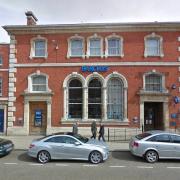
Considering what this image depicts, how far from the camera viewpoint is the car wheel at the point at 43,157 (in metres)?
12.7

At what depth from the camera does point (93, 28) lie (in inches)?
878

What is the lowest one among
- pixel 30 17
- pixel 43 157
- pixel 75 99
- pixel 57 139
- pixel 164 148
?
pixel 43 157

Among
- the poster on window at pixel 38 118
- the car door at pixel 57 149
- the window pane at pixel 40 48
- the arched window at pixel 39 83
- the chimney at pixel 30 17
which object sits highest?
the chimney at pixel 30 17

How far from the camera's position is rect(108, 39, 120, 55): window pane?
73.7 feet

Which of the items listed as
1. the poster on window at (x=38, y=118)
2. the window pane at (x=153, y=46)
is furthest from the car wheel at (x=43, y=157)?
the window pane at (x=153, y=46)

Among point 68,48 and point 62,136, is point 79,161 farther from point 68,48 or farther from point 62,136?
point 68,48

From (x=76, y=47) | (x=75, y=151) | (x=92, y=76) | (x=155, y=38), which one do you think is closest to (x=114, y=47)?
(x=92, y=76)

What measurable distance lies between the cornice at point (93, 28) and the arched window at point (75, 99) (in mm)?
4323

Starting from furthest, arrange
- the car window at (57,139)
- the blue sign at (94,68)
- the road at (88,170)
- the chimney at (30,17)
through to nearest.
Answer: the chimney at (30,17), the blue sign at (94,68), the car window at (57,139), the road at (88,170)

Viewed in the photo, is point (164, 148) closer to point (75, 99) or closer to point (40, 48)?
point (75, 99)

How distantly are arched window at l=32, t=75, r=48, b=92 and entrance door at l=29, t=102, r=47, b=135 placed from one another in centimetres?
117

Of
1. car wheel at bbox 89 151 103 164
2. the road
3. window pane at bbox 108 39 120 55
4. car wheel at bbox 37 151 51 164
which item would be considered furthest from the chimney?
car wheel at bbox 89 151 103 164

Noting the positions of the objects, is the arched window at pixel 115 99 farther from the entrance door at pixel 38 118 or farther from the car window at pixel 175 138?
the car window at pixel 175 138

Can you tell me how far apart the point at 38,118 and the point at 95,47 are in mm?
7553
